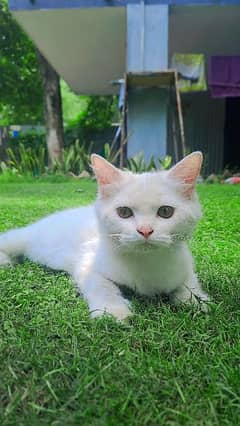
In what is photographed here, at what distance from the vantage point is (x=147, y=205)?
2240 mm

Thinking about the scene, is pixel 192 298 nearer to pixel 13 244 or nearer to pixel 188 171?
pixel 188 171

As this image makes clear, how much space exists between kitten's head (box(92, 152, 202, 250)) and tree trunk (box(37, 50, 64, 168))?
38.8 ft

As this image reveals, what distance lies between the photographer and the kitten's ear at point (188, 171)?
239cm

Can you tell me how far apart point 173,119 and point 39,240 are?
9.65 m

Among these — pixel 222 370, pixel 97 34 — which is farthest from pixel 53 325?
pixel 97 34

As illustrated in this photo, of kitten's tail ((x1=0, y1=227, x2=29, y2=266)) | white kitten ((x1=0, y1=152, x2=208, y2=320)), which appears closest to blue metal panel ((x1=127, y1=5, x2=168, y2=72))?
kitten's tail ((x1=0, y1=227, x2=29, y2=266))

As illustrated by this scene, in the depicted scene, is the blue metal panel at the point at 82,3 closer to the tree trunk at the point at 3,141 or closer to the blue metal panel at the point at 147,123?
the blue metal panel at the point at 147,123

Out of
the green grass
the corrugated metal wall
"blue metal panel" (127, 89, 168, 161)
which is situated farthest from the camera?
the corrugated metal wall

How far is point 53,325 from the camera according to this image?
6.55 feet

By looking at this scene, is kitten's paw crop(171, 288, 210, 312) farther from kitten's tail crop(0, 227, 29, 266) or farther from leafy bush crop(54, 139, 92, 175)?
leafy bush crop(54, 139, 92, 175)

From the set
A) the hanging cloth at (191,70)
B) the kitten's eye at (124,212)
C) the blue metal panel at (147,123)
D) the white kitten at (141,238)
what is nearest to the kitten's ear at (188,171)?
the white kitten at (141,238)

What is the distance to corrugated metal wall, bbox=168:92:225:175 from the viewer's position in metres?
15.2

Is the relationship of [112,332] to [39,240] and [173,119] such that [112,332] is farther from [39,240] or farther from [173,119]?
[173,119]

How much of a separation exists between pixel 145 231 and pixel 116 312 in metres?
0.33
